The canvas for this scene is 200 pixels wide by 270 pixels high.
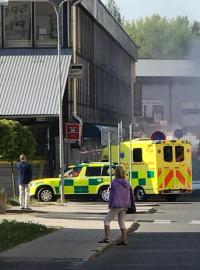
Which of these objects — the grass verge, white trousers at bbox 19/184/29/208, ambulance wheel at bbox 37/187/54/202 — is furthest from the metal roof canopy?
the grass verge

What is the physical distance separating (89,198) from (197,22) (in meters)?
92.0

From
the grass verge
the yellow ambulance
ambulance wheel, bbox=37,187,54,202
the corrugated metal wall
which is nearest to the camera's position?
the grass verge

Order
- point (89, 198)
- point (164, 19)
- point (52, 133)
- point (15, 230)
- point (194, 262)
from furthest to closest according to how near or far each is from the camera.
Answer: point (164, 19), point (52, 133), point (89, 198), point (15, 230), point (194, 262)

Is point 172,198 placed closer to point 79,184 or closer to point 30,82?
point 79,184

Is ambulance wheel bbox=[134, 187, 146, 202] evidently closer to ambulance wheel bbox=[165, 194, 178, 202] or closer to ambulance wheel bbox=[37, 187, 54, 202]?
ambulance wheel bbox=[165, 194, 178, 202]

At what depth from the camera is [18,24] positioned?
40656mm

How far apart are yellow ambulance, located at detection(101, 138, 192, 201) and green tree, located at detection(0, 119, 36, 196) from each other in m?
4.77

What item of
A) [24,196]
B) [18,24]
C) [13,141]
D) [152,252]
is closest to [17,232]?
[152,252]

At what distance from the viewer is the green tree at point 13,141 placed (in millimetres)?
30469

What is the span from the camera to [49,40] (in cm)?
4047

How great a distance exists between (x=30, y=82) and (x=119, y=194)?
2120cm

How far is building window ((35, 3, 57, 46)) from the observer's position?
1593 inches

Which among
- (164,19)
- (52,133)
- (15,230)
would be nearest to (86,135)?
(52,133)

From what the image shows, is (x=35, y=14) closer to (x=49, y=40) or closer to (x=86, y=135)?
(x=49, y=40)
